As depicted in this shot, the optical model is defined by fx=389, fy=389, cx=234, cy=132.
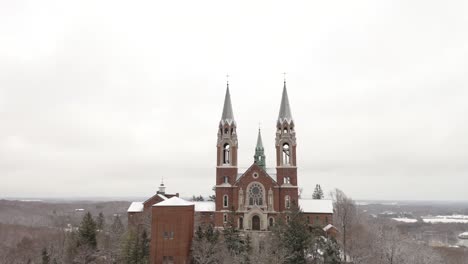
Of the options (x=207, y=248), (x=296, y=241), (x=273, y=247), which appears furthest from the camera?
(x=207, y=248)

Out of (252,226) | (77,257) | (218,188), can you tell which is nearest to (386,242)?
(252,226)

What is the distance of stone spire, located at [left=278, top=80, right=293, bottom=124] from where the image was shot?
194ft

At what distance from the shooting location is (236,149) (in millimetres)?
59250

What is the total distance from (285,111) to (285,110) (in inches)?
6.7

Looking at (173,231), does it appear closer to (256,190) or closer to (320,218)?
(256,190)

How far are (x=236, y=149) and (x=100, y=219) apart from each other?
94.2 ft

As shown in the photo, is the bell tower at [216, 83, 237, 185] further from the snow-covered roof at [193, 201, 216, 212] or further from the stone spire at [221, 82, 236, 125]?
the snow-covered roof at [193, 201, 216, 212]

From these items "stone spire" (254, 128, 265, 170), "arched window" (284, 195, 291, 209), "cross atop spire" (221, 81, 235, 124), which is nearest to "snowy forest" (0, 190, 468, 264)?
"arched window" (284, 195, 291, 209)

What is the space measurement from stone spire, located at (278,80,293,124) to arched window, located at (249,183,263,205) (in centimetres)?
1062

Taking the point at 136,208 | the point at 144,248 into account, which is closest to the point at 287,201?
the point at 144,248

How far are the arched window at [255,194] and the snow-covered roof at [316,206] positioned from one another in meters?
7.37

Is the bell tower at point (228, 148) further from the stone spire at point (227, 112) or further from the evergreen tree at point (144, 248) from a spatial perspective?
the evergreen tree at point (144, 248)

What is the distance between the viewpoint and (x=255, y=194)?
185 feet

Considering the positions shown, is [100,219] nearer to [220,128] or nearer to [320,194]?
[220,128]
